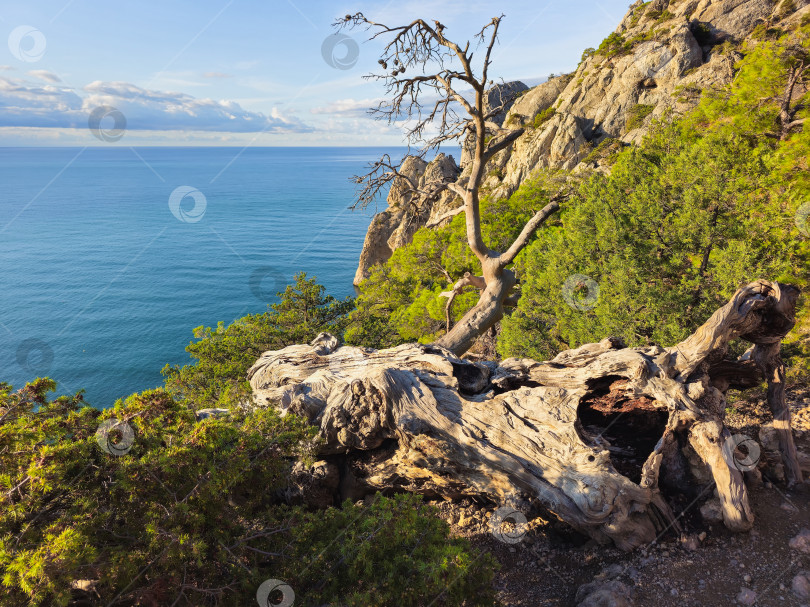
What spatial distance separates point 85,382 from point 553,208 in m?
43.9

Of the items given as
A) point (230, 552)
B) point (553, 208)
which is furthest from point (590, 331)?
point (230, 552)

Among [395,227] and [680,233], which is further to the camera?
[395,227]

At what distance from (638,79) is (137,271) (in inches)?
2875

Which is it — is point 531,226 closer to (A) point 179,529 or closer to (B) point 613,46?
(A) point 179,529

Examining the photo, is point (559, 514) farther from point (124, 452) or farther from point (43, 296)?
point (43, 296)

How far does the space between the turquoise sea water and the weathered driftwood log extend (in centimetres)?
3128

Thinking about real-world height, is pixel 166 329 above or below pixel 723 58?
below

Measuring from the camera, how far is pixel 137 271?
232ft

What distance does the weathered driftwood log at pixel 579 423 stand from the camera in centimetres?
656

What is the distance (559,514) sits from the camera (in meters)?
6.69

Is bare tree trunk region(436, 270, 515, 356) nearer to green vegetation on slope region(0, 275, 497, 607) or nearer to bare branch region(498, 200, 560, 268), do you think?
bare branch region(498, 200, 560, 268)

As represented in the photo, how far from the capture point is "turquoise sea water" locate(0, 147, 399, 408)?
4441 cm

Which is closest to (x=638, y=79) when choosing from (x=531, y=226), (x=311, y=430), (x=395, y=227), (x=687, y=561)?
(x=395, y=227)

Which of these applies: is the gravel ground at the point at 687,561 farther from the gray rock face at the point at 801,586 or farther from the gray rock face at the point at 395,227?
the gray rock face at the point at 395,227
